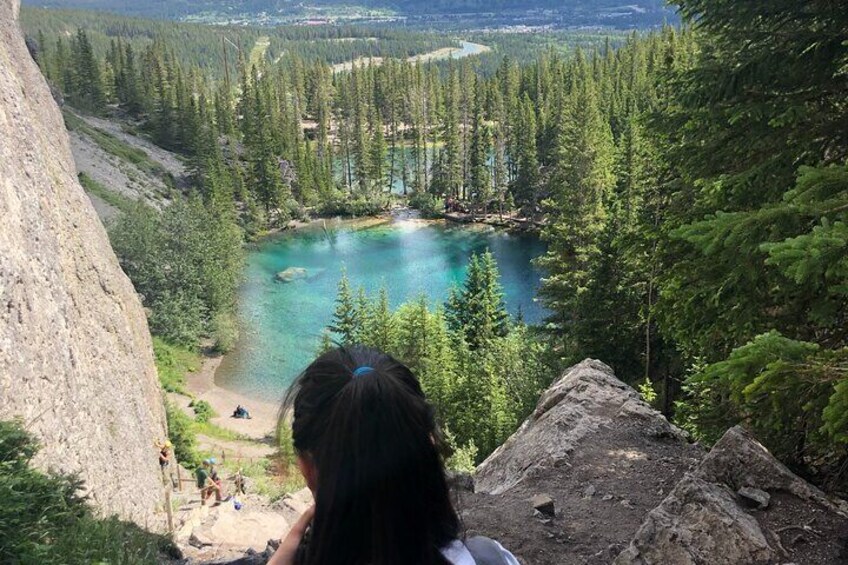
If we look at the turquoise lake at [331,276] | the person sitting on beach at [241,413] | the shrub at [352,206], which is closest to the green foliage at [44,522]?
the person sitting on beach at [241,413]

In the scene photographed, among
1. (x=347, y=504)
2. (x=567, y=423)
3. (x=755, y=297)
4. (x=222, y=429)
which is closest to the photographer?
(x=347, y=504)

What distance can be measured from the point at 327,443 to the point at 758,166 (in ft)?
20.8

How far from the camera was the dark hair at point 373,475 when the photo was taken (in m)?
2.01

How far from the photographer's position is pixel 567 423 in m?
10.7

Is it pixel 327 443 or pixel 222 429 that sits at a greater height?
pixel 327 443

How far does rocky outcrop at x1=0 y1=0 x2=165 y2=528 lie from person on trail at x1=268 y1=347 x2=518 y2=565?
27.8 feet

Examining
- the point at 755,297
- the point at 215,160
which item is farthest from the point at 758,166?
the point at 215,160

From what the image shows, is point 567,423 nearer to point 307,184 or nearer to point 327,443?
point 327,443

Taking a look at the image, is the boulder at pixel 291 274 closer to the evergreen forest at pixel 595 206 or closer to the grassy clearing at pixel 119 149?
the evergreen forest at pixel 595 206

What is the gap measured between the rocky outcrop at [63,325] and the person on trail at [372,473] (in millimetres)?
8474

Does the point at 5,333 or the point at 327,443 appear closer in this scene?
the point at 327,443

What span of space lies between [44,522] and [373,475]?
20.0ft

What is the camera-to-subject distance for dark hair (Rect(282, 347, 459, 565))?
2.01 meters

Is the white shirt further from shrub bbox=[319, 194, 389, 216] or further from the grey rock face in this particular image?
shrub bbox=[319, 194, 389, 216]
